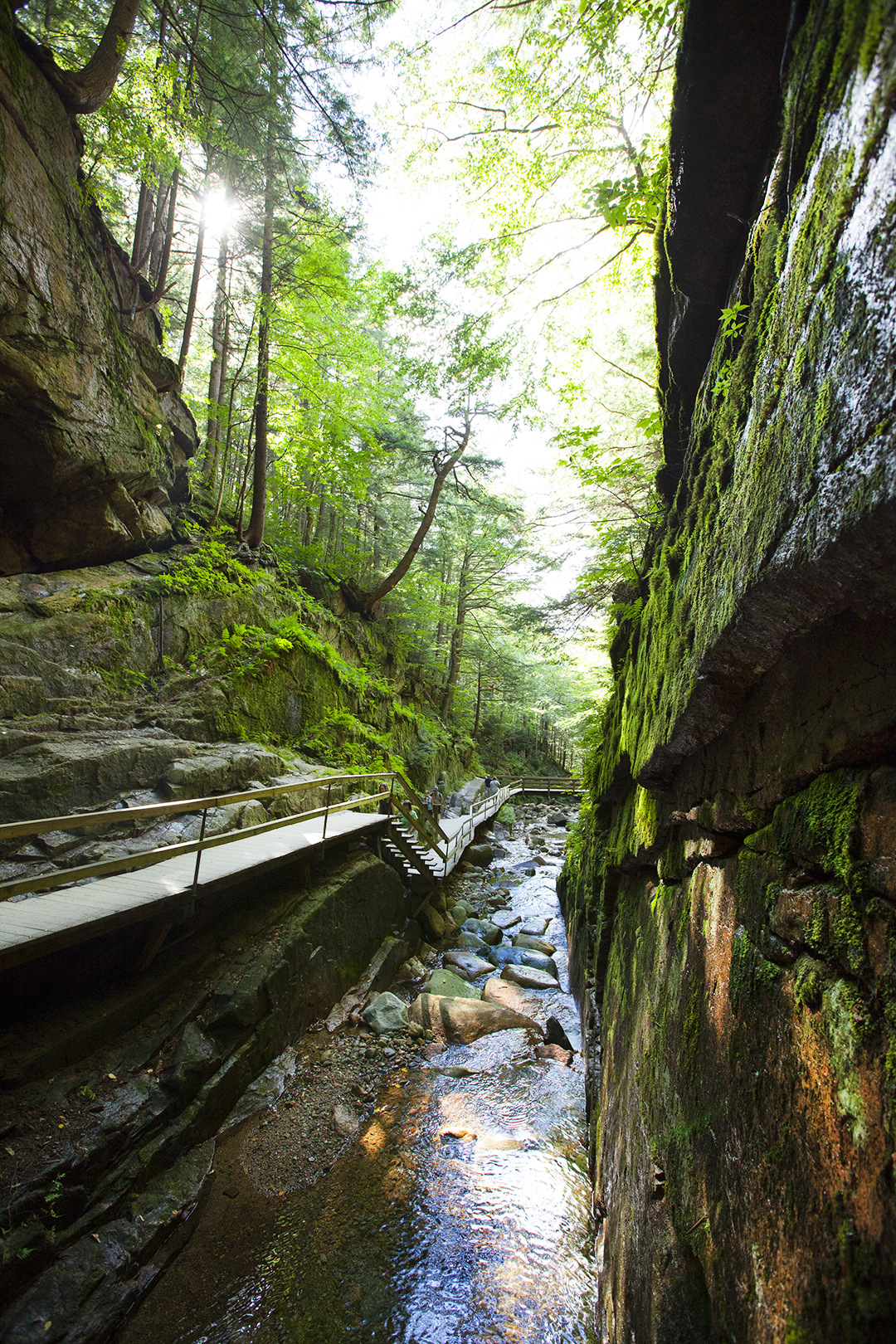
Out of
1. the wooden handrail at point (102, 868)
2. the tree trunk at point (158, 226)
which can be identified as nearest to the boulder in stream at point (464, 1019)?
the wooden handrail at point (102, 868)

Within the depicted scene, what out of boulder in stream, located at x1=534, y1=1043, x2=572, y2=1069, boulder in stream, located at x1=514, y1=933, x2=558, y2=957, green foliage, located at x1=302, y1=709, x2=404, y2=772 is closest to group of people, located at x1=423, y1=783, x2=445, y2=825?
green foliage, located at x1=302, y1=709, x2=404, y2=772

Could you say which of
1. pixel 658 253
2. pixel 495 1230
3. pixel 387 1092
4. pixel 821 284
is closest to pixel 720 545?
pixel 821 284

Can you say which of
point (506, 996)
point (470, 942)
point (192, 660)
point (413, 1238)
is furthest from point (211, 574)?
point (413, 1238)

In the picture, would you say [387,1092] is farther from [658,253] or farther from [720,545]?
[658,253]

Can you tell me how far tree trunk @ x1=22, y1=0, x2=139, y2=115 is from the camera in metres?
A: 6.65

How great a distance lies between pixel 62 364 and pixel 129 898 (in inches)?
283

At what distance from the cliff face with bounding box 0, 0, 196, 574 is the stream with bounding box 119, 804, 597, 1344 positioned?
8.29 m

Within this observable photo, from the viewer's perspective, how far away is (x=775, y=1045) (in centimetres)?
182

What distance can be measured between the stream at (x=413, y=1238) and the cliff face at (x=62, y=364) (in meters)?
8.29

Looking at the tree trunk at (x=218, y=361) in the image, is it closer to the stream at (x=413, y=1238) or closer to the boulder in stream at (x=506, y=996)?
the boulder in stream at (x=506, y=996)

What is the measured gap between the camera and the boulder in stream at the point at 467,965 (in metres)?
8.34

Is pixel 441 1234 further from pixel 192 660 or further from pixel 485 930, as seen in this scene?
pixel 192 660

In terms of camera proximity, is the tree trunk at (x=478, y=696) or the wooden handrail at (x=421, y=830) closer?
the wooden handrail at (x=421, y=830)

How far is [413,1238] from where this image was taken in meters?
3.96
